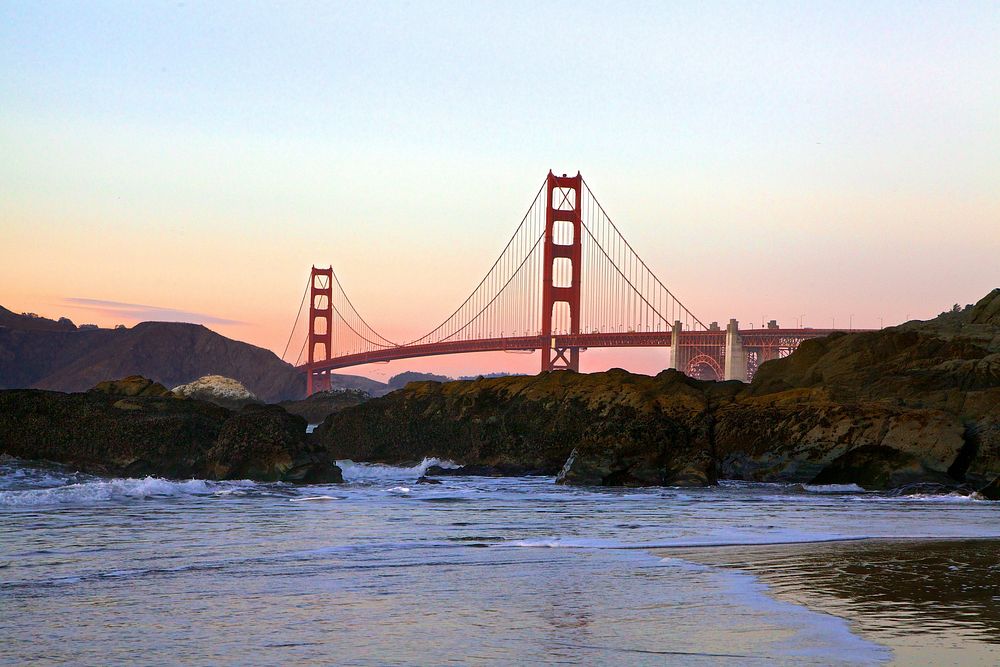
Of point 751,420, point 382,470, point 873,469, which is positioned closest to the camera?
A: point 873,469

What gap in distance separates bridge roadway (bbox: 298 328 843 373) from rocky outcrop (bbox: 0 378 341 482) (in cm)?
4443

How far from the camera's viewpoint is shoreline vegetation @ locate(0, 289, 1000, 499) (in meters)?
23.2

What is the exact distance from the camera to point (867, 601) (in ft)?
29.3

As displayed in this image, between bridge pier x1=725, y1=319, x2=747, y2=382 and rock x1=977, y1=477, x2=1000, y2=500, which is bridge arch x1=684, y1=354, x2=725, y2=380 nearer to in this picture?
bridge pier x1=725, y1=319, x2=747, y2=382

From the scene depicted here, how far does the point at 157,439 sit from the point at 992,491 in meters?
15.7

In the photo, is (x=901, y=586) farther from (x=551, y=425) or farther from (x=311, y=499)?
(x=551, y=425)

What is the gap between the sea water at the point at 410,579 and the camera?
713cm

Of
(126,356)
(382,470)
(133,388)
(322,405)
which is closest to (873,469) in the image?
(382,470)

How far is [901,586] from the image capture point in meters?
9.70

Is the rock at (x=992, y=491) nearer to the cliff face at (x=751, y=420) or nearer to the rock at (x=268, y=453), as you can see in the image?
the cliff face at (x=751, y=420)

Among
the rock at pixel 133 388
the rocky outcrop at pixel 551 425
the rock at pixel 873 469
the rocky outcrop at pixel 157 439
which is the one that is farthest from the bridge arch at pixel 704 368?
the rocky outcrop at pixel 157 439

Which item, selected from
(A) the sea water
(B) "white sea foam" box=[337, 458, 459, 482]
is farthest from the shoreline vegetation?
(A) the sea water

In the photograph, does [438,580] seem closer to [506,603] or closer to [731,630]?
[506,603]

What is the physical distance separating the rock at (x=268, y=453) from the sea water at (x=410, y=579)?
3.17m
